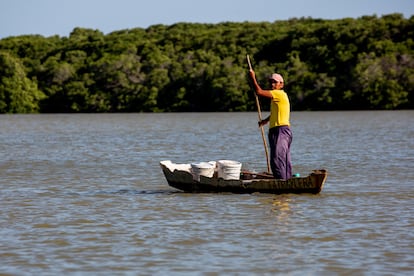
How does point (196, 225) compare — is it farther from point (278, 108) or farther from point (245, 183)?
point (278, 108)

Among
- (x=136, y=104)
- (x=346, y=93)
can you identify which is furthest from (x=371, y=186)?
(x=136, y=104)

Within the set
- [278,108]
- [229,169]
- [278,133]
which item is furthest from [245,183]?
[278,108]

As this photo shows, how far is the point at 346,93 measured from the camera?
3979 inches

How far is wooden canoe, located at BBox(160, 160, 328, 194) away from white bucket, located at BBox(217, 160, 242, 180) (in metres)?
0.12

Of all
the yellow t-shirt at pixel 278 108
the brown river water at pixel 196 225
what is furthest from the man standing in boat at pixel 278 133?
the brown river water at pixel 196 225

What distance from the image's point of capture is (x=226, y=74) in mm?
109688

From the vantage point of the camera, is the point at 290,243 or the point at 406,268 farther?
the point at 290,243

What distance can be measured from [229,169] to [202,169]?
0.47 metres

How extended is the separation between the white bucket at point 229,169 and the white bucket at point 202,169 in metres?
0.14

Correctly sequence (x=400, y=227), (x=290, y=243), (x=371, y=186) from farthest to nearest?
(x=371, y=186) → (x=400, y=227) → (x=290, y=243)

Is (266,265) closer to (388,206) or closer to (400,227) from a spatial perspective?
(400,227)

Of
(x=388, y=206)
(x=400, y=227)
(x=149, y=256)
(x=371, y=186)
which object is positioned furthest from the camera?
(x=371, y=186)

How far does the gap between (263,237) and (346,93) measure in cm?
8904

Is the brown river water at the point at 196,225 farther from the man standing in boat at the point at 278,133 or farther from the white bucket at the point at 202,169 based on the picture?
the man standing in boat at the point at 278,133
